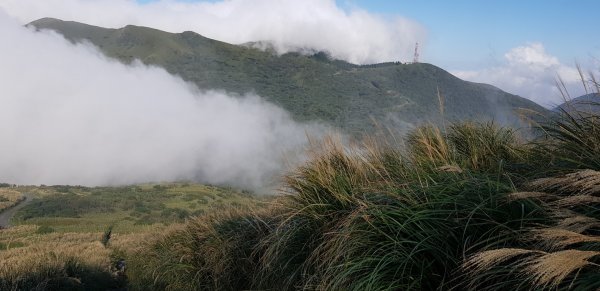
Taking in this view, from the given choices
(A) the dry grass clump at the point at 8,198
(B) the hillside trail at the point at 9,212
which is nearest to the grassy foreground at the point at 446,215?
(B) the hillside trail at the point at 9,212

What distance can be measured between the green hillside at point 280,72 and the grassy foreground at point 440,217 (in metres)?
63.3

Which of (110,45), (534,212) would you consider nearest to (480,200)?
(534,212)

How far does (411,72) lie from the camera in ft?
297

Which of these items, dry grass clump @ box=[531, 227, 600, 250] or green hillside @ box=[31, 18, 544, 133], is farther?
green hillside @ box=[31, 18, 544, 133]

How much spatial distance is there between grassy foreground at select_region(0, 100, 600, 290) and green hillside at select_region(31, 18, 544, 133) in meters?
63.3

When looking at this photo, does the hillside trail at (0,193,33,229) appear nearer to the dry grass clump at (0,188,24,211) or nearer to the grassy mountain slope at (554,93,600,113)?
the dry grass clump at (0,188,24,211)

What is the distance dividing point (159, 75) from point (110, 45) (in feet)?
63.7

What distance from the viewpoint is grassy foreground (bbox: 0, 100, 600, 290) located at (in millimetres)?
2857

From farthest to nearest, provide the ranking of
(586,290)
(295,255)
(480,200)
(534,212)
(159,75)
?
(159,75)
(295,255)
(480,200)
(534,212)
(586,290)

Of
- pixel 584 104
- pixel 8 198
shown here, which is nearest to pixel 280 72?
pixel 8 198

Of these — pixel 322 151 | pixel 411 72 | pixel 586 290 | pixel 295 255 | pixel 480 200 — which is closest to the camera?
pixel 586 290

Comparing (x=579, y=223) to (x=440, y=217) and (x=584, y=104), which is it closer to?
(x=440, y=217)

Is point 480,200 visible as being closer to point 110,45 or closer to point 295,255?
point 295,255

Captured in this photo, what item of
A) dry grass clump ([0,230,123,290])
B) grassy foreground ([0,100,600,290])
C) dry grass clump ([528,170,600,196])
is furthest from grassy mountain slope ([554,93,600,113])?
dry grass clump ([0,230,123,290])
